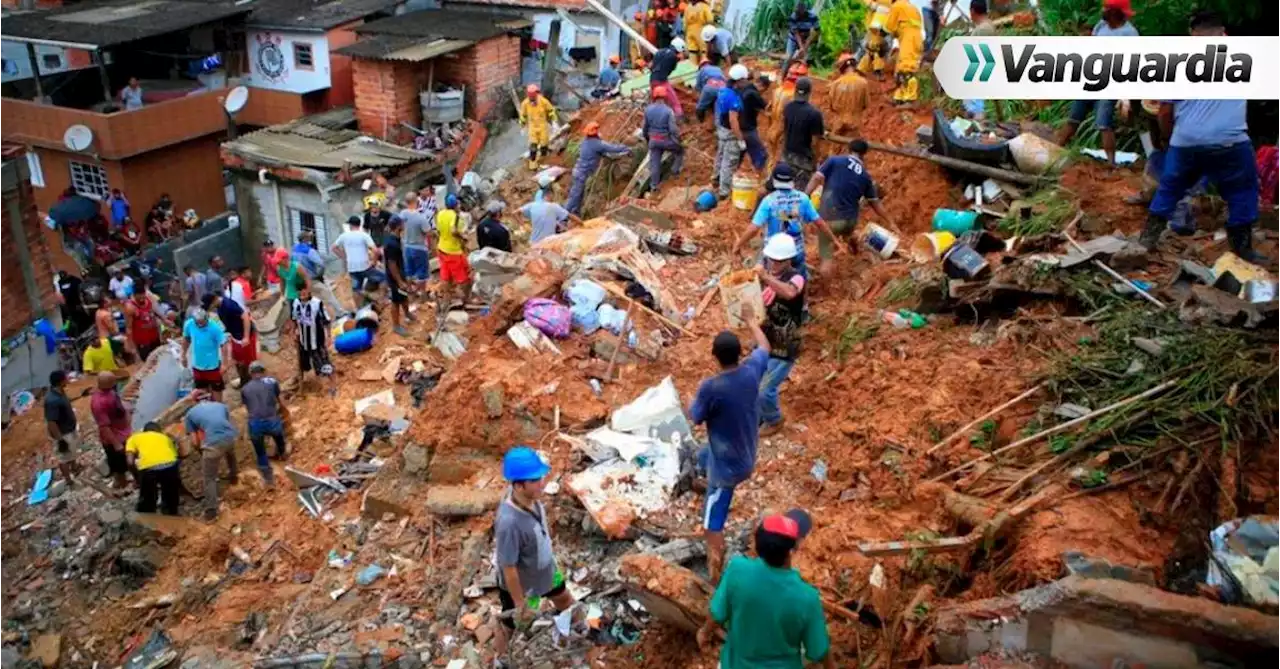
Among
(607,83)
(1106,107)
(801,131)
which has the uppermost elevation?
(1106,107)

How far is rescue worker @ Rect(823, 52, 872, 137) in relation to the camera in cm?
1197

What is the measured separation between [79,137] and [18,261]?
4904 millimetres

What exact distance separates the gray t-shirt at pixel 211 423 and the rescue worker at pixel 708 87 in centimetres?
698

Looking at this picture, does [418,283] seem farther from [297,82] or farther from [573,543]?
[297,82]

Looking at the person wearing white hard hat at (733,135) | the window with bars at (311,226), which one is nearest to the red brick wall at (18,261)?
the window with bars at (311,226)

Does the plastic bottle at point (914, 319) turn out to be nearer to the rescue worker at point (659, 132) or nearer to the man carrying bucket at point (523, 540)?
the man carrying bucket at point (523, 540)

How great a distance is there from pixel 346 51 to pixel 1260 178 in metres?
14.7

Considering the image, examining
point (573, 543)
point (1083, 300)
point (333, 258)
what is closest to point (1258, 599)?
point (1083, 300)

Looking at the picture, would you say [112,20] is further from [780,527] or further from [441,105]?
[780,527]

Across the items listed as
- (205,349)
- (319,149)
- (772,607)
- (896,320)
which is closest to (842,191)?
(896,320)

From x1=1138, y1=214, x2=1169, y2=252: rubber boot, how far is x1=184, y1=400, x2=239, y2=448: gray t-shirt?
8141 millimetres

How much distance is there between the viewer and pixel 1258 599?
15.8 feet

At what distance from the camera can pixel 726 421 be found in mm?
5785

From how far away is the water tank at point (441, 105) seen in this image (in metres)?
18.6
